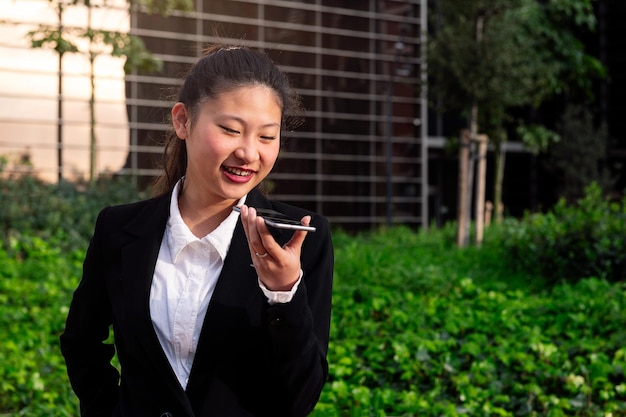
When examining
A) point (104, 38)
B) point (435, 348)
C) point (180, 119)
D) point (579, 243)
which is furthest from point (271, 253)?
point (104, 38)

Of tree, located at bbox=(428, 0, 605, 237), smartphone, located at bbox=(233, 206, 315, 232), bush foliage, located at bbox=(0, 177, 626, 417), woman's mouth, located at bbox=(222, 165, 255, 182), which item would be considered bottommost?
bush foliage, located at bbox=(0, 177, 626, 417)

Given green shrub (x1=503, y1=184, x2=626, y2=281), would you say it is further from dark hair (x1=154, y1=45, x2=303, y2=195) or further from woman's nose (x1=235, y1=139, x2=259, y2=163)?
woman's nose (x1=235, y1=139, x2=259, y2=163)

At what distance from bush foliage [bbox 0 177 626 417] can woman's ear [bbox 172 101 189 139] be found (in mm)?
1560

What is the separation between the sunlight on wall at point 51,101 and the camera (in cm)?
2677

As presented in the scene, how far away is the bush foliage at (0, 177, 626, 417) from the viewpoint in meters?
5.12

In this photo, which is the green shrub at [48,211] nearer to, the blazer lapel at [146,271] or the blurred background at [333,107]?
the blurred background at [333,107]

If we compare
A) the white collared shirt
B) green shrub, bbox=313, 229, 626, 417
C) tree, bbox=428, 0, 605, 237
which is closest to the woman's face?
the white collared shirt

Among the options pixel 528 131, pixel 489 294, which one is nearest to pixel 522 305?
pixel 489 294

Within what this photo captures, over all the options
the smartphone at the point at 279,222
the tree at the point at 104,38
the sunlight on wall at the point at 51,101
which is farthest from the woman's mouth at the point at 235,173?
the sunlight on wall at the point at 51,101

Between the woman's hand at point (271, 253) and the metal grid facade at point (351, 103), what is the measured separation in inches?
1108

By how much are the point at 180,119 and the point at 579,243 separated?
28.2 feet

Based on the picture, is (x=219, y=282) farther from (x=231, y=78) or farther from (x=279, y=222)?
(x=231, y=78)

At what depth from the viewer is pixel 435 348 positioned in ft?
19.0

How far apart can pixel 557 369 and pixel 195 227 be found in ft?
12.7
